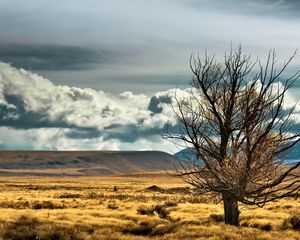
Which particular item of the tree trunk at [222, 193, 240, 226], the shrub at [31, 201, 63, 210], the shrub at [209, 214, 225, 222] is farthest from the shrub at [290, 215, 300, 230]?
the shrub at [31, 201, 63, 210]

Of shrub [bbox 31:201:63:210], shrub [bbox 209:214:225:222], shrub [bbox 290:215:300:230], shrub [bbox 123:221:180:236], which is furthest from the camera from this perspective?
shrub [bbox 31:201:63:210]

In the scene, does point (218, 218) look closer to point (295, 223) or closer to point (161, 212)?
point (295, 223)

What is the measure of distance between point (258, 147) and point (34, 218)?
13.9 meters

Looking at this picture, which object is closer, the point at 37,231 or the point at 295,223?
the point at 37,231

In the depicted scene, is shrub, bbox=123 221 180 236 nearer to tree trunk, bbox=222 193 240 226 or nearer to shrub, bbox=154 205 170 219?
tree trunk, bbox=222 193 240 226

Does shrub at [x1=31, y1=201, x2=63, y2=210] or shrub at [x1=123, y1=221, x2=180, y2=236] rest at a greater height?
shrub at [x1=31, y1=201, x2=63, y2=210]

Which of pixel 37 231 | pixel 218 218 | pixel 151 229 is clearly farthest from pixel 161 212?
pixel 37 231

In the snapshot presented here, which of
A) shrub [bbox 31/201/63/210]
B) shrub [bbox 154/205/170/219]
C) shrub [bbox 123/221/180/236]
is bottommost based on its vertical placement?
shrub [bbox 123/221/180/236]

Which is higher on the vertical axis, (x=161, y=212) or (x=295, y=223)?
(x=161, y=212)

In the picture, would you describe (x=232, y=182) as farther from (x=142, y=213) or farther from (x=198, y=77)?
(x=142, y=213)

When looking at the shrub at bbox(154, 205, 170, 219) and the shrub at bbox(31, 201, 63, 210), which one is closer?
the shrub at bbox(154, 205, 170, 219)

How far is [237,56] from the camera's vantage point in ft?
92.7

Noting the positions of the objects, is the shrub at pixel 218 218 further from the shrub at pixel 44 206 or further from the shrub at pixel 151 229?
the shrub at pixel 44 206

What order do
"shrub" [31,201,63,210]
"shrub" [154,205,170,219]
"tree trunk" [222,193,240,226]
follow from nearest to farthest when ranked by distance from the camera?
"tree trunk" [222,193,240,226], "shrub" [154,205,170,219], "shrub" [31,201,63,210]
